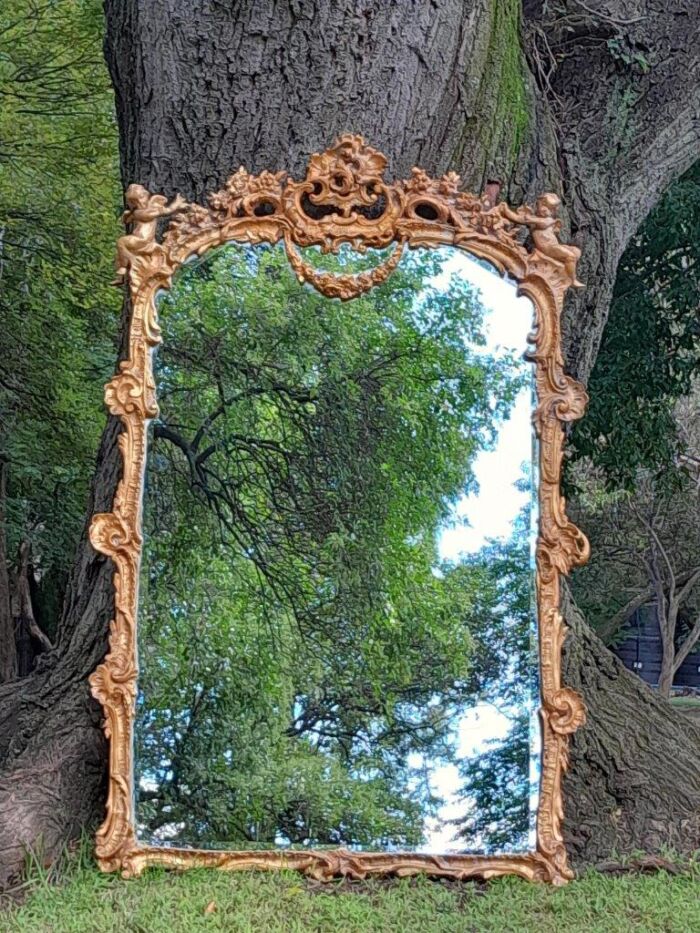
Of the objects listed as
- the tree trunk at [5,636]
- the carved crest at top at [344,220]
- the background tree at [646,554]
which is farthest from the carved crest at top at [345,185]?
the background tree at [646,554]

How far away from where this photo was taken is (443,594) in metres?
3.54

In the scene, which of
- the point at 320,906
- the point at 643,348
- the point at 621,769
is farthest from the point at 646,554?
the point at 320,906

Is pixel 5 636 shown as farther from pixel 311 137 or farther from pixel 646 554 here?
pixel 646 554

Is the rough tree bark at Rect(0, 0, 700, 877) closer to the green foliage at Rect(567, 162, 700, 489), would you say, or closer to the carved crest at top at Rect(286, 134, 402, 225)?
the carved crest at top at Rect(286, 134, 402, 225)

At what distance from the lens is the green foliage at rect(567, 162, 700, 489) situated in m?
7.53

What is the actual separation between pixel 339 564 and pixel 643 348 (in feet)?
16.0

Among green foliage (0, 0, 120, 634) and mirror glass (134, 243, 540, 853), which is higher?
green foliage (0, 0, 120, 634)

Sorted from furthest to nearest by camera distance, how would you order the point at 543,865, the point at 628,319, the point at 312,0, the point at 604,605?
the point at 604,605 < the point at 628,319 < the point at 312,0 < the point at 543,865

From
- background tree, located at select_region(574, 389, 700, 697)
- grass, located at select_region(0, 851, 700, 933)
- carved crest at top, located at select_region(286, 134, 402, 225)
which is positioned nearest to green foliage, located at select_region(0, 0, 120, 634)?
background tree, located at select_region(574, 389, 700, 697)

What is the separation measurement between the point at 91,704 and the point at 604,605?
446 inches

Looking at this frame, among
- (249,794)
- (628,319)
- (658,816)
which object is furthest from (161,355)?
(628,319)

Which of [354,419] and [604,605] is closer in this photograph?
[354,419]

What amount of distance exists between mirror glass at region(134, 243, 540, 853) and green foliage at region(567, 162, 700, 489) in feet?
13.6

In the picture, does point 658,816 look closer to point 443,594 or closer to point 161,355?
point 443,594
